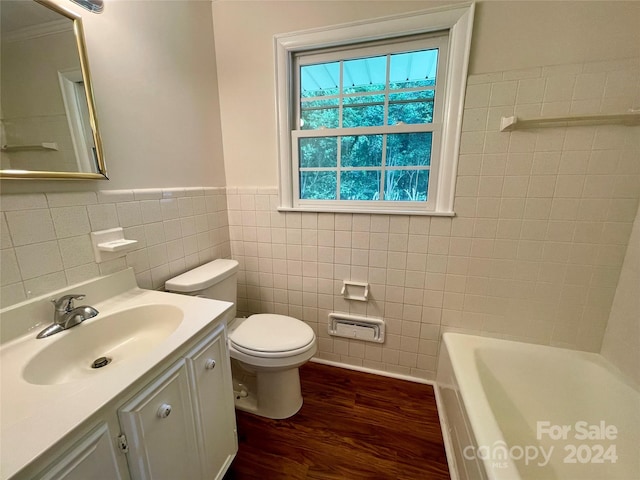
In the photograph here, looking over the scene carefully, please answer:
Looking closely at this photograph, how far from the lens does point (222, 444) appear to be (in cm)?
105

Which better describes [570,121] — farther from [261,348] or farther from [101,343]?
[101,343]

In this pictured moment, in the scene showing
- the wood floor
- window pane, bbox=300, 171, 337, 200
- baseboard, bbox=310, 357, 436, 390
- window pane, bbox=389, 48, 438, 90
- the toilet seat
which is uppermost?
window pane, bbox=389, 48, 438, 90

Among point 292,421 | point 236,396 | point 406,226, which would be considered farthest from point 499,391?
point 236,396

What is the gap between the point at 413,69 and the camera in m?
1.42

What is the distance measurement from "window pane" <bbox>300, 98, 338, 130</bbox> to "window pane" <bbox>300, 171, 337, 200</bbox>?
11.3 inches

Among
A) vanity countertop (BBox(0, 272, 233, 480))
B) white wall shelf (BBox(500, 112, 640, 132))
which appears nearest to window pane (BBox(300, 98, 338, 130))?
white wall shelf (BBox(500, 112, 640, 132))

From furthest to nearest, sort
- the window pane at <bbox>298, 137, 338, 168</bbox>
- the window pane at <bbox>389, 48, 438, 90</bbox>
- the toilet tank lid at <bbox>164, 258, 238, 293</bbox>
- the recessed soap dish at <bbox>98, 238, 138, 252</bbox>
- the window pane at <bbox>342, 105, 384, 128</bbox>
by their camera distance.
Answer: the window pane at <bbox>298, 137, 338, 168</bbox> < the window pane at <bbox>342, 105, 384, 128</bbox> < the window pane at <bbox>389, 48, 438, 90</bbox> < the toilet tank lid at <bbox>164, 258, 238, 293</bbox> < the recessed soap dish at <bbox>98, 238, 138, 252</bbox>

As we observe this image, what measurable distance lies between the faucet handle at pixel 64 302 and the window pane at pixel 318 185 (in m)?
1.19

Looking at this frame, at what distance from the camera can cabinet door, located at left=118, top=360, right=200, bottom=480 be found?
67cm

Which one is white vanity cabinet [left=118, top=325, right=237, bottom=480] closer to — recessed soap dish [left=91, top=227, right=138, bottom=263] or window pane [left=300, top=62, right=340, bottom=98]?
recessed soap dish [left=91, top=227, right=138, bottom=263]

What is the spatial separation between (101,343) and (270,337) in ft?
2.25

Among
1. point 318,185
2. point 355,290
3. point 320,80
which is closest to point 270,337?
point 355,290

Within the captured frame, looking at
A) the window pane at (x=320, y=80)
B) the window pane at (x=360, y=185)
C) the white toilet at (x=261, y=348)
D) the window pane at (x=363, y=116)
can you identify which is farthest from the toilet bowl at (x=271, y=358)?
the window pane at (x=320, y=80)

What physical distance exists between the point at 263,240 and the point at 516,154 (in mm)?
1492
